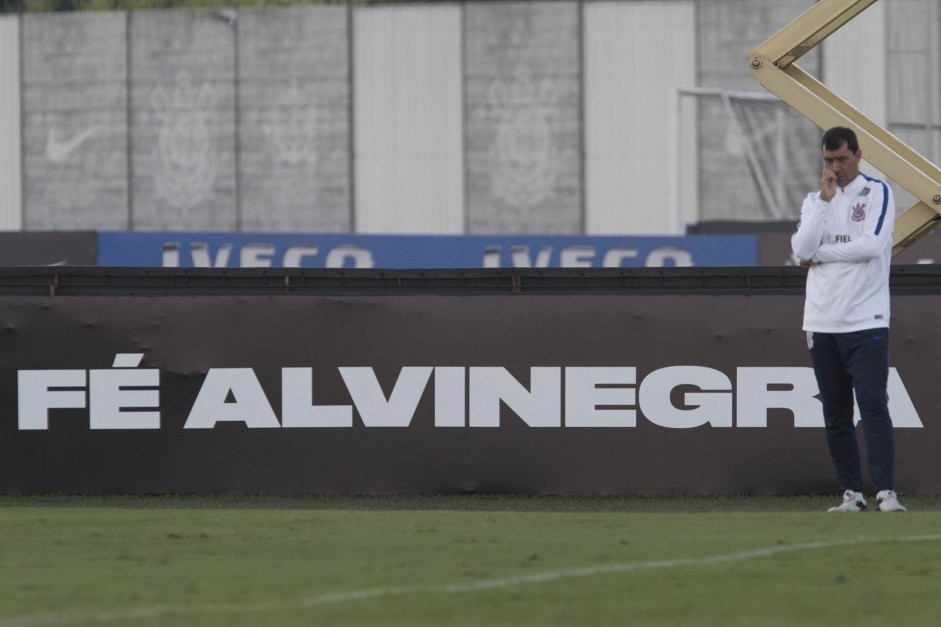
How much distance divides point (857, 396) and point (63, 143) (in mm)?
33782

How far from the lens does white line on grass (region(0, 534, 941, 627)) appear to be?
4.54m

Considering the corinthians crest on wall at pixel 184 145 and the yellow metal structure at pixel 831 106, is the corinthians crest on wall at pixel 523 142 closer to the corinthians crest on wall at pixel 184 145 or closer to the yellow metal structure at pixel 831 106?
the corinthians crest on wall at pixel 184 145

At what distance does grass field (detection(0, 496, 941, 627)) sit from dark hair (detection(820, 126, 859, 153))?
5.72 ft

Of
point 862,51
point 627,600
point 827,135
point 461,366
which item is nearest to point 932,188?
point 827,135

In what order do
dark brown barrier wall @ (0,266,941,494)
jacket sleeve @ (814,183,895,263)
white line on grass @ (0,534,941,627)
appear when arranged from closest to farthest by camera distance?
white line on grass @ (0,534,941,627)
jacket sleeve @ (814,183,895,263)
dark brown barrier wall @ (0,266,941,494)

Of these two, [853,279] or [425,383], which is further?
[425,383]

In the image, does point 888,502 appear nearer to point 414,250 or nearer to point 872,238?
point 872,238

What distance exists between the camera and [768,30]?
36625mm

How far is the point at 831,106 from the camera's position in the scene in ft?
30.3

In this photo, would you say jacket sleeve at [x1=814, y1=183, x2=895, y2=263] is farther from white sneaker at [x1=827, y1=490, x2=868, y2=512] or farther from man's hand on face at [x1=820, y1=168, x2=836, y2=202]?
white sneaker at [x1=827, y1=490, x2=868, y2=512]

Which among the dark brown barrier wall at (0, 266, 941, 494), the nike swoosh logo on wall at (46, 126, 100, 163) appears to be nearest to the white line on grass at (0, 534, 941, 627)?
the dark brown barrier wall at (0, 266, 941, 494)

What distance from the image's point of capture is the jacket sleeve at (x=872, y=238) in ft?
23.5

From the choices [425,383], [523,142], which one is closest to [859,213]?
[425,383]

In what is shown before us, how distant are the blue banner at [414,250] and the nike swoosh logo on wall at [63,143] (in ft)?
59.1
